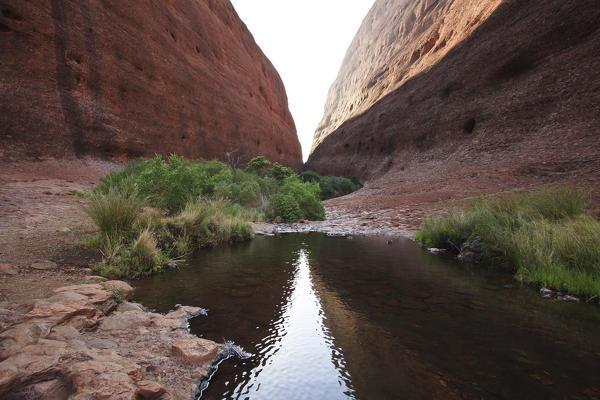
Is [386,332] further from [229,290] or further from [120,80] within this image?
[120,80]

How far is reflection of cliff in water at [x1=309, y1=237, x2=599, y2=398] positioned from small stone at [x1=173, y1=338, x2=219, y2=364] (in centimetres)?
103

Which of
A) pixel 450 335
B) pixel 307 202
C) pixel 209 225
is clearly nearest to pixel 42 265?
pixel 209 225

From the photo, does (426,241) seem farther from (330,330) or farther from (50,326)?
(50,326)

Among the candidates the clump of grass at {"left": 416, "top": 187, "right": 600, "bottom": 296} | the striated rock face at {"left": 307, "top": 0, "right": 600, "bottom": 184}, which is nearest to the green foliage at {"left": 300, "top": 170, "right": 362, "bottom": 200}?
the striated rock face at {"left": 307, "top": 0, "right": 600, "bottom": 184}

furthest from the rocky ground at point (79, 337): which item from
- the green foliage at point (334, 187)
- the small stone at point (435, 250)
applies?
the green foliage at point (334, 187)

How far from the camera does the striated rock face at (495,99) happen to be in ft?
42.5

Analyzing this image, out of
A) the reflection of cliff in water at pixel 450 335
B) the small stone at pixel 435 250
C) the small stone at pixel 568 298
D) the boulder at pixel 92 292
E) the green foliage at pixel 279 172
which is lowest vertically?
the small stone at pixel 568 298

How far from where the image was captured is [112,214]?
4.75 meters

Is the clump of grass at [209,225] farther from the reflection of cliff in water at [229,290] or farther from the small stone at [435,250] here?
the small stone at [435,250]

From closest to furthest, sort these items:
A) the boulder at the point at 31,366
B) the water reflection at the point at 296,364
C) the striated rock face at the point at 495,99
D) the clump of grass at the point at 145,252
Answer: the boulder at the point at 31,366
the water reflection at the point at 296,364
the clump of grass at the point at 145,252
the striated rock face at the point at 495,99

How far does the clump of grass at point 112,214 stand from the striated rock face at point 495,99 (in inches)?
539

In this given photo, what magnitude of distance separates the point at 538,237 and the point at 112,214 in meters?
6.56

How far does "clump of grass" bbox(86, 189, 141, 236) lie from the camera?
4.71 meters

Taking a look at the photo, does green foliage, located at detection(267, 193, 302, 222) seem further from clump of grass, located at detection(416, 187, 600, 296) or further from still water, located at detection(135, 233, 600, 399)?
still water, located at detection(135, 233, 600, 399)
